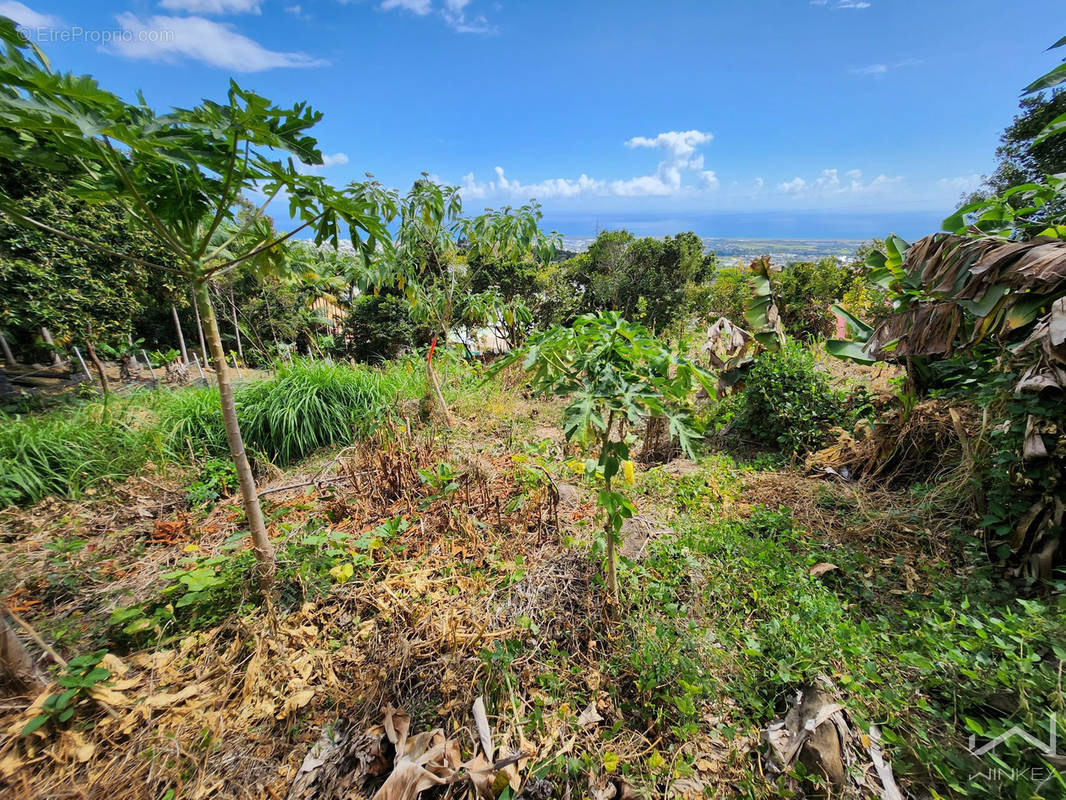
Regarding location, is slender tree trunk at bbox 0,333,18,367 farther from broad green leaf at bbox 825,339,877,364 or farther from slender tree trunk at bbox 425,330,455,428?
broad green leaf at bbox 825,339,877,364

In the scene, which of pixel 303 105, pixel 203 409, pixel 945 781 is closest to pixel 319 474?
pixel 203 409

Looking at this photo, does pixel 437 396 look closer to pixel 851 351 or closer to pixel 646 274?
pixel 851 351

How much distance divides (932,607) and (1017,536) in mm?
704

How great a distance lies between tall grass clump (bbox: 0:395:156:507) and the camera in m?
3.21

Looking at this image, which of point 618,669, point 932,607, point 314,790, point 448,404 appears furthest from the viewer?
point 448,404

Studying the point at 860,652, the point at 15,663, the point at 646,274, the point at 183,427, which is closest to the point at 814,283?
the point at 646,274

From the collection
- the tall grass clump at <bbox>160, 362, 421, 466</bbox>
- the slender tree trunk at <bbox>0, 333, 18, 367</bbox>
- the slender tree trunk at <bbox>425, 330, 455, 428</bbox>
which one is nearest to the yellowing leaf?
the tall grass clump at <bbox>160, 362, 421, 466</bbox>

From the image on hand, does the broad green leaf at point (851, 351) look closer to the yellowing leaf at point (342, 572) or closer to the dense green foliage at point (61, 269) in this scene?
the yellowing leaf at point (342, 572)

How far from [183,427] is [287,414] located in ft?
3.14

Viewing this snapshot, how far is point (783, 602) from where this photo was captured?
2.16m

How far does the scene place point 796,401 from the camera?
4.14 m

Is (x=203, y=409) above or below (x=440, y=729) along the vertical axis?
above

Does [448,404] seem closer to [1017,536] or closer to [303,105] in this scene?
[303,105]

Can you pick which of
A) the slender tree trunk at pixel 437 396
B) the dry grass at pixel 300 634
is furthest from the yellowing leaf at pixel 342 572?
the slender tree trunk at pixel 437 396
